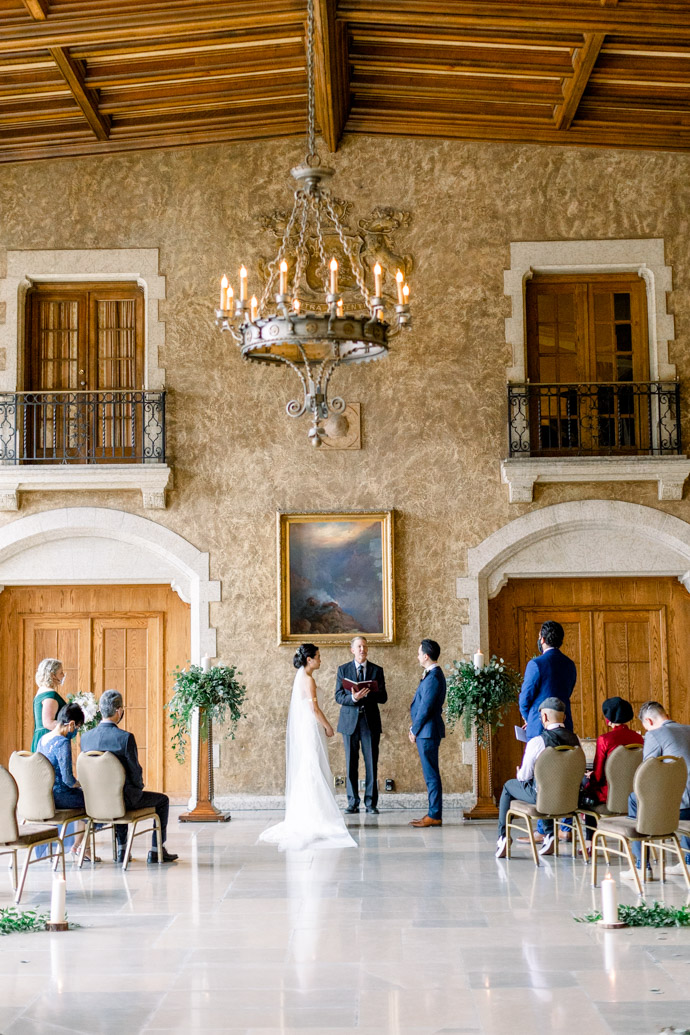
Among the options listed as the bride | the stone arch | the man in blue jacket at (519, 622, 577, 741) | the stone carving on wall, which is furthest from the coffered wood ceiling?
the bride

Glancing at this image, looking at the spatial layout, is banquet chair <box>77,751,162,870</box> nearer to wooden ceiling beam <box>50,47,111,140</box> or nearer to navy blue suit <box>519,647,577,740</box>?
navy blue suit <box>519,647,577,740</box>

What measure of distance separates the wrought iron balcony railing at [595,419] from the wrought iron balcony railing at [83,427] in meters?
3.46

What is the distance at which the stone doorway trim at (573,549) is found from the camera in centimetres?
1092

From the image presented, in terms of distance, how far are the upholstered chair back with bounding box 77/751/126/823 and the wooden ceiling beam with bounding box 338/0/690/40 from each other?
19.7 feet

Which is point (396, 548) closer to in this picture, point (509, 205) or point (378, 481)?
point (378, 481)

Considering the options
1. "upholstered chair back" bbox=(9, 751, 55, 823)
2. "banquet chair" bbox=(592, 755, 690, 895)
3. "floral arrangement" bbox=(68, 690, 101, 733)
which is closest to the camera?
"banquet chair" bbox=(592, 755, 690, 895)

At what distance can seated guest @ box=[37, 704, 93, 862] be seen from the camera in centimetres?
769

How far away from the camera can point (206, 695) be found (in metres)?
10.1

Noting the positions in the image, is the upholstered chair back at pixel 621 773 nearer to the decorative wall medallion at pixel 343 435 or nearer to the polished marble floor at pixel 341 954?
the polished marble floor at pixel 341 954

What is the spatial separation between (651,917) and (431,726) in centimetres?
373

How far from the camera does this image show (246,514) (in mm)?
11086

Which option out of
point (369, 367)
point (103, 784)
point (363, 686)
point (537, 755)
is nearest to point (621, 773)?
point (537, 755)

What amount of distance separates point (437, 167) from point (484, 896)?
726 cm

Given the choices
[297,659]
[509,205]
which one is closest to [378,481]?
[297,659]
